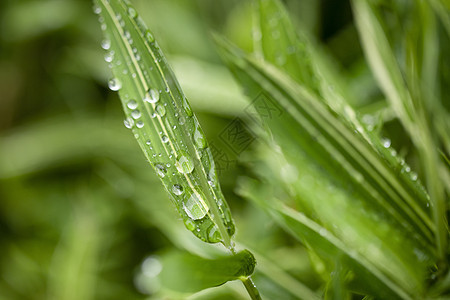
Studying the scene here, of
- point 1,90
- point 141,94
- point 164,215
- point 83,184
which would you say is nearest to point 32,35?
point 1,90

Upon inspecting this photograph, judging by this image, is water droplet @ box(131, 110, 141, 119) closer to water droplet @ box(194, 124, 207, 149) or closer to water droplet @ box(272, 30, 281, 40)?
water droplet @ box(194, 124, 207, 149)

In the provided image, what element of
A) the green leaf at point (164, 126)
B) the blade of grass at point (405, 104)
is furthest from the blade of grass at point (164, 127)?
the blade of grass at point (405, 104)

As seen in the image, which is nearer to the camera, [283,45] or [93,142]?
[283,45]

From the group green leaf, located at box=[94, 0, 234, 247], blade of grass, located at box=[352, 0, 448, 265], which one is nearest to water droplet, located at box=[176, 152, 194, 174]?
green leaf, located at box=[94, 0, 234, 247]

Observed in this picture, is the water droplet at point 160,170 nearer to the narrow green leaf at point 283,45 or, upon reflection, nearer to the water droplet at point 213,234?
the water droplet at point 213,234

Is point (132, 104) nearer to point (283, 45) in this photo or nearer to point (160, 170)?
point (160, 170)

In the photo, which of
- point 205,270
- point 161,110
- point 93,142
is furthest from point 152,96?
point 93,142
